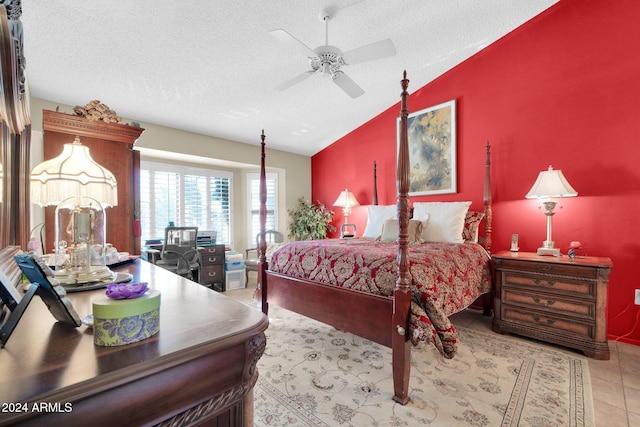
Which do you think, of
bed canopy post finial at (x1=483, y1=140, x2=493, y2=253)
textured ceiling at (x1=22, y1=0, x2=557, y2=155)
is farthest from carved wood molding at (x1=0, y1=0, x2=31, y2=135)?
bed canopy post finial at (x1=483, y1=140, x2=493, y2=253)

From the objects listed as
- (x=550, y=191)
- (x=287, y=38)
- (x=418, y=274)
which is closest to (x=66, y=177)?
(x=287, y=38)

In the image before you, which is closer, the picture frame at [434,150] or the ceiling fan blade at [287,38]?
the ceiling fan blade at [287,38]

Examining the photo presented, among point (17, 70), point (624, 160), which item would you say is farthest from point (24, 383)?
point (624, 160)

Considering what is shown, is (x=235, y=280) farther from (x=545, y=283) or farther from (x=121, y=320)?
(x=121, y=320)

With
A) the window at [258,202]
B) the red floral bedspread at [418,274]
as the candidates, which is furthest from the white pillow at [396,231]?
the window at [258,202]

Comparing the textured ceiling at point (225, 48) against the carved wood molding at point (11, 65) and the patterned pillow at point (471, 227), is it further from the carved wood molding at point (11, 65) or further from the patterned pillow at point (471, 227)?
the patterned pillow at point (471, 227)

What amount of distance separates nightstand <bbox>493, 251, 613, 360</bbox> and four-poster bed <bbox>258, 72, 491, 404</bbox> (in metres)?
0.26

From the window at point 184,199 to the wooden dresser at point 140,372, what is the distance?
419 cm

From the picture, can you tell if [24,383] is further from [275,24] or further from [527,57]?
[527,57]

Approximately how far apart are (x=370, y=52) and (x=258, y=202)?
149 inches

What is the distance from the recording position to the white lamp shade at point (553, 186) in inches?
103

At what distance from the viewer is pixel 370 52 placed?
2.33m

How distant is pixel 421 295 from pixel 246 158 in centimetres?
393

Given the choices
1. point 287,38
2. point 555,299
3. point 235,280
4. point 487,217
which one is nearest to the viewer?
point 287,38
